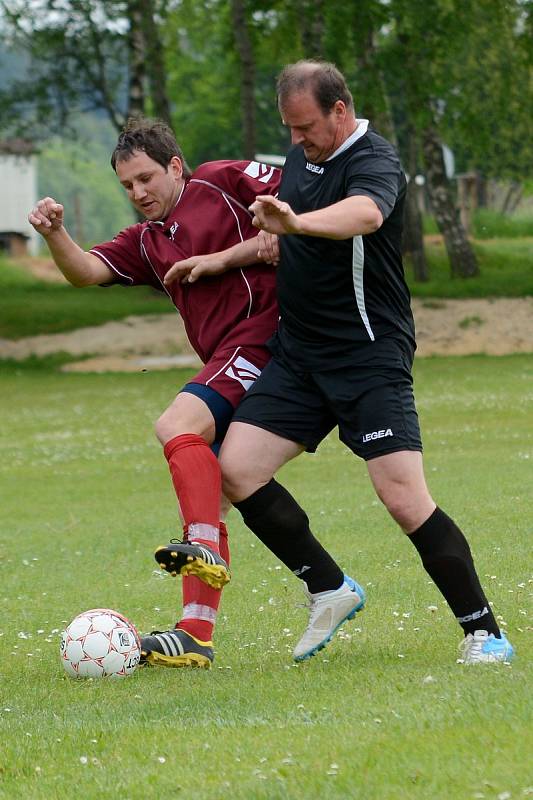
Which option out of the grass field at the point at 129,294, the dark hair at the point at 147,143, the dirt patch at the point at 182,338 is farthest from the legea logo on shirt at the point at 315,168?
the grass field at the point at 129,294

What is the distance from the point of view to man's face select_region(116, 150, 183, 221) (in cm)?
658

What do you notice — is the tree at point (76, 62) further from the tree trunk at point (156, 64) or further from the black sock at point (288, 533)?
the black sock at point (288, 533)

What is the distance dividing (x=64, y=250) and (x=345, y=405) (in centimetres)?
177

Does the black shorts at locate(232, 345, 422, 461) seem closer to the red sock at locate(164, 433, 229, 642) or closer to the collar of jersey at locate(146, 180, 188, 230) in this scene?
the red sock at locate(164, 433, 229, 642)

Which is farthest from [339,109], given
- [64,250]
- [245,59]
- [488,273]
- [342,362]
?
[488,273]

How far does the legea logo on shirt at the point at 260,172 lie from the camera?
668 cm

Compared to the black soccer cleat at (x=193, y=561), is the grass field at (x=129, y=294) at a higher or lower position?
lower

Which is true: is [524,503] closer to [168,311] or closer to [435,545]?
[435,545]

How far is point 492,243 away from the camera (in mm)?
44156

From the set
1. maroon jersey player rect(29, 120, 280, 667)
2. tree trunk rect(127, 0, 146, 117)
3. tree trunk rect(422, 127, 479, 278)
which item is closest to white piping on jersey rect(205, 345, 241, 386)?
maroon jersey player rect(29, 120, 280, 667)

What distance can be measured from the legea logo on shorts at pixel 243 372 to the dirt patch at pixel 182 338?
2474 centimetres

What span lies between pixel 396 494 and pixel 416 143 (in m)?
35.2

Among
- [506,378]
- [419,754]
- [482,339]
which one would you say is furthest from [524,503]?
[482,339]

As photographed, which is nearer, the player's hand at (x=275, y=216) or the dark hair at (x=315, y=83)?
the player's hand at (x=275, y=216)
